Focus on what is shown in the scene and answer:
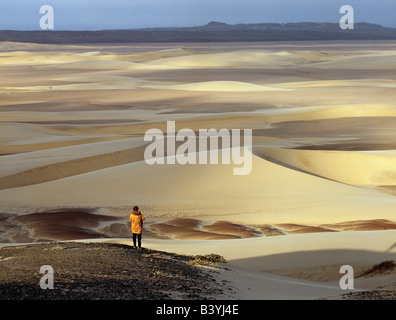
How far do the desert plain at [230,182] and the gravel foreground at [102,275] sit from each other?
550mm

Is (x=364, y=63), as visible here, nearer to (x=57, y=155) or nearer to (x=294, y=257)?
(x=57, y=155)

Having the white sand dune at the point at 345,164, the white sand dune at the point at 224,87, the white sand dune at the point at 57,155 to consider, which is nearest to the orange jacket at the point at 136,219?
the white sand dune at the point at 57,155

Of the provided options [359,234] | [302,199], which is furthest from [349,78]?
[359,234]

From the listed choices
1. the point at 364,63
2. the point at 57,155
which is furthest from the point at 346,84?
the point at 57,155

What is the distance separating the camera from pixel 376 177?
19953 mm

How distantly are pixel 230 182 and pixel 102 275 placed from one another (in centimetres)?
1009

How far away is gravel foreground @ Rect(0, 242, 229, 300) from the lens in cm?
714

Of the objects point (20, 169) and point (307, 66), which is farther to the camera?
point (307, 66)

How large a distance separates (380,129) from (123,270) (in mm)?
21150

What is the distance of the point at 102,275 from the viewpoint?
312 inches

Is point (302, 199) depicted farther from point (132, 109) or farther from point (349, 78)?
point (349, 78)

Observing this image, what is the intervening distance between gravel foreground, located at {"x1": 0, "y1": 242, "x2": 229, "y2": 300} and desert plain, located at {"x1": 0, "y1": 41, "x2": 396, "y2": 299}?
55cm

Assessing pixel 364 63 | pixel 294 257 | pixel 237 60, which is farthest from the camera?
pixel 237 60

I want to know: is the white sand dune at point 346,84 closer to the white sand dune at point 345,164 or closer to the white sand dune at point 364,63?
the white sand dune at point 364,63
